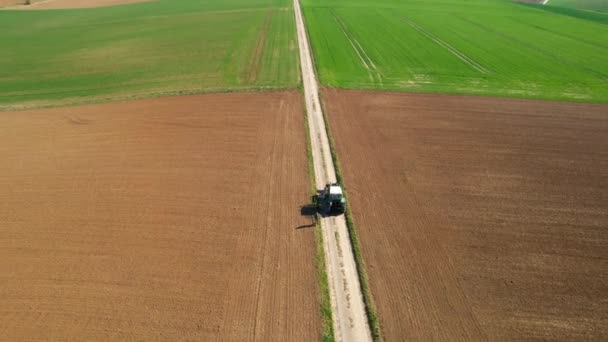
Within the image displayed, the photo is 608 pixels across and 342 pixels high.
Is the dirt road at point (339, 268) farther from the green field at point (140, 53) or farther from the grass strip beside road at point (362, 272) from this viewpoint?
the green field at point (140, 53)

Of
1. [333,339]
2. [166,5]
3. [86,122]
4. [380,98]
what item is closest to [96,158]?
[86,122]

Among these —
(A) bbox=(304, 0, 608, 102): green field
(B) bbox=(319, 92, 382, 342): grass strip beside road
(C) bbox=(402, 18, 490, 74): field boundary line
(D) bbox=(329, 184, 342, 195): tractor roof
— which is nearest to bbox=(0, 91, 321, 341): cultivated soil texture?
(D) bbox=(329, 184, 342, 195): tractor roof

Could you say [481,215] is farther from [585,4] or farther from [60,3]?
[60,3]

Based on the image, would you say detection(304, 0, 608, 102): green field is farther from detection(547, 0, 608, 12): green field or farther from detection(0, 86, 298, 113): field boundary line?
detection(547, 0, 608, 12): green field

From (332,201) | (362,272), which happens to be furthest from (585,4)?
(362,272)

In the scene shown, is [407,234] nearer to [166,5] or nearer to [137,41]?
[137,41]

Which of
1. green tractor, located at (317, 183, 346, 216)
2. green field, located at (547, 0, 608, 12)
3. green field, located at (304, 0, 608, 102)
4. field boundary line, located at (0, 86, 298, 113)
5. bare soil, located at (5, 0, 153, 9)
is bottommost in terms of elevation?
green tractor, located at (317, 183, 346, 216)
